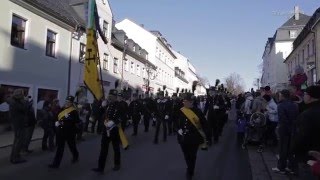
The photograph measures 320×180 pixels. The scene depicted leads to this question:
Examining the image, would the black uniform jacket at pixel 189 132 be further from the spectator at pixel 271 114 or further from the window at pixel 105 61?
the window at pixel 105 61

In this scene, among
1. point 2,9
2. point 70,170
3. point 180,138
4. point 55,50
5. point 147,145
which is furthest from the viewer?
point 55,50

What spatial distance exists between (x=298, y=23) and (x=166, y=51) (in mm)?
20482

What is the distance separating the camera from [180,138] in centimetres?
868

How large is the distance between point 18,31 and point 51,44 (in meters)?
3.24

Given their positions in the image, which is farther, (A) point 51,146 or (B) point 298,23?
(B) point 298,23

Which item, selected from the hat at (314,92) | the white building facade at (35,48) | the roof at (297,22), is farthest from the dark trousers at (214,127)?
the roof at (297,22)

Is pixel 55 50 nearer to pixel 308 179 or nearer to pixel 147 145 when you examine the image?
pixel 147 145

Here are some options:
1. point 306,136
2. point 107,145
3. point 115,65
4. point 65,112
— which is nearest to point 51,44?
point 115,65

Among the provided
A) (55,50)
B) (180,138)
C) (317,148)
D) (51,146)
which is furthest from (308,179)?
(55,50)

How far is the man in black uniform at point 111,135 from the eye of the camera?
935 cm

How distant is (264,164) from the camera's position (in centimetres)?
1026

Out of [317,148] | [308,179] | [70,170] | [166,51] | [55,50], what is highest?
[166,51]

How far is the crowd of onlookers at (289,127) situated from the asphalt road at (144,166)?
80cm

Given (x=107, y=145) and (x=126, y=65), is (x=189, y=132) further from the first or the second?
(x=126, y=65)
